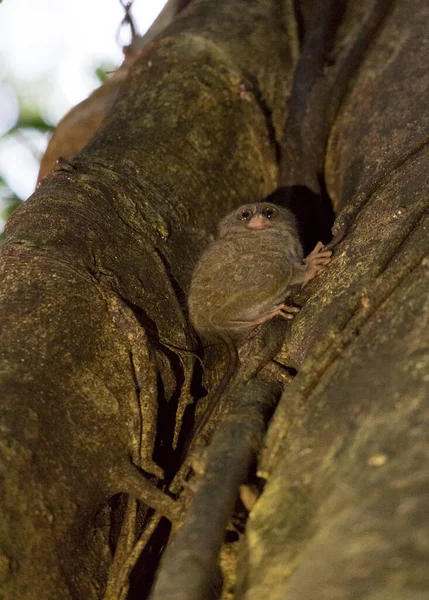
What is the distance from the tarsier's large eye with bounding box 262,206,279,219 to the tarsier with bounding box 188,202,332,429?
0.34 m

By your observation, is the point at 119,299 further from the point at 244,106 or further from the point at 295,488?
the point at 244,106

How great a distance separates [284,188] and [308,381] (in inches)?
95.8

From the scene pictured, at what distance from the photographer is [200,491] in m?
2.09

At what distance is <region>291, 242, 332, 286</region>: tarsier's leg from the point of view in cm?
316

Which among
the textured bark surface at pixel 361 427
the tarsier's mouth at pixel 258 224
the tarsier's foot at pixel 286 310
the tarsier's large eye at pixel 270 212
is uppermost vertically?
the textured bark surface at pixel 361 427

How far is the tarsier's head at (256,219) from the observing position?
3863 mm

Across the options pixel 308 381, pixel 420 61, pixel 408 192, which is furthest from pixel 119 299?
pixel 420 61

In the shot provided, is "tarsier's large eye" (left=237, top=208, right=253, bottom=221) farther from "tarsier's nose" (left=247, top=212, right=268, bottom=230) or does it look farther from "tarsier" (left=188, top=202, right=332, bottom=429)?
"tarsier" (left=188, top=202, right=332, bottom=429)

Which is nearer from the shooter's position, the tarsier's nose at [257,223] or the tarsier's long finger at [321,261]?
the tarsier's long finger at [321,261]

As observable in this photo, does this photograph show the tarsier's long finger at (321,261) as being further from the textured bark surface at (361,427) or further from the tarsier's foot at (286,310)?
the tarsier's foot at (286,310)

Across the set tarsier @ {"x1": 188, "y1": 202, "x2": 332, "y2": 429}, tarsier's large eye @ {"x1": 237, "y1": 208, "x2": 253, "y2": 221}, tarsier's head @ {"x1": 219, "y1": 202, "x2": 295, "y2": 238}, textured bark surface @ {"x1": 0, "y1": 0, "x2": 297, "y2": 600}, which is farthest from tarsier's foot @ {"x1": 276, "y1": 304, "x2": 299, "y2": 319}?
tarsier's large eye @ {"x1": 237, "y1": 208, "x2": 253, "y2": 221}

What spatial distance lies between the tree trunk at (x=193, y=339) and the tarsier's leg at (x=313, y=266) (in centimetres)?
8

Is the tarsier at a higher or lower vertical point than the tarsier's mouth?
higher

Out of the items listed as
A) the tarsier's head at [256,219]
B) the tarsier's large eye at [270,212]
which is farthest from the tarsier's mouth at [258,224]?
the tarsier's large eye at [270,212]
